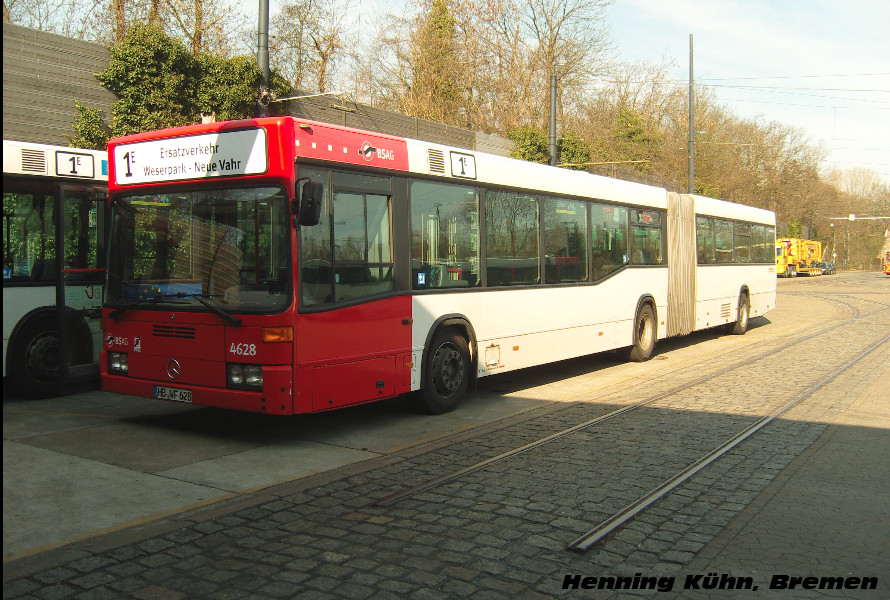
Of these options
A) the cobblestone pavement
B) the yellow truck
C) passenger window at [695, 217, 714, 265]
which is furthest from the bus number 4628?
the yellow truck

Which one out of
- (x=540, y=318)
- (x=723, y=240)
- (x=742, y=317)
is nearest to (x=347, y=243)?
(x=540, y=318)

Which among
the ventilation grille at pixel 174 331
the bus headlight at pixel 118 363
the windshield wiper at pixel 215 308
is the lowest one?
the bus headlight at pixel 118 363

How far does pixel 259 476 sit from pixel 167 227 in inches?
106

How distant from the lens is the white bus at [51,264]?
974 cm

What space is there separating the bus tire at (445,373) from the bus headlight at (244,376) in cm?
219

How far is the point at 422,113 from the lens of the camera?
37.0m

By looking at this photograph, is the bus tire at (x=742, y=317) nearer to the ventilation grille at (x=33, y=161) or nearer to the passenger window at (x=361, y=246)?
the passenger window at (x=361, y=246)

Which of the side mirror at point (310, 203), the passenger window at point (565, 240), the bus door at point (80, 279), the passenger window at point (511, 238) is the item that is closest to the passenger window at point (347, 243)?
the side mirror at point (310, 203)

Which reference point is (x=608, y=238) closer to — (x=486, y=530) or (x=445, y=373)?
(x=445, y=373)

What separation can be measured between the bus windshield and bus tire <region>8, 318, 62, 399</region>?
2.29 metres

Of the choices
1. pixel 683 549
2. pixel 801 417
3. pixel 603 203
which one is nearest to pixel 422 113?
pixel 603 203

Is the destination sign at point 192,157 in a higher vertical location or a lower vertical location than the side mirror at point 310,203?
higher

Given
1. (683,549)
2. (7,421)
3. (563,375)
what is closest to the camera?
(683,549)

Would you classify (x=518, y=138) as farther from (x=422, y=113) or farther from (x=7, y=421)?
(x=7, y=421)
